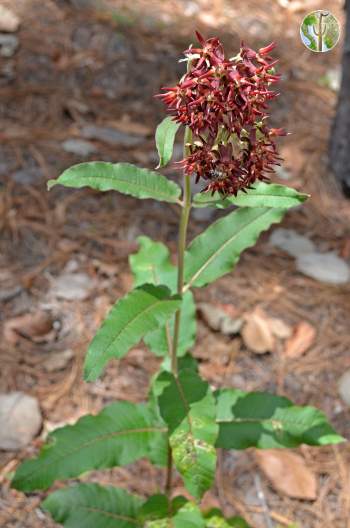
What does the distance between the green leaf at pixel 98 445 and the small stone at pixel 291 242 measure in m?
1.64

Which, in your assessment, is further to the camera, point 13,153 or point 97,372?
point 13,153

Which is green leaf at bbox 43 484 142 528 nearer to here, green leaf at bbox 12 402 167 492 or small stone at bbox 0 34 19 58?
green leaf at bbox 12 402 167 492

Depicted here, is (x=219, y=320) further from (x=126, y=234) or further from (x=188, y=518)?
(x=188, y=518)

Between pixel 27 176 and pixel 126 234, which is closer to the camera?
pixel 126 234

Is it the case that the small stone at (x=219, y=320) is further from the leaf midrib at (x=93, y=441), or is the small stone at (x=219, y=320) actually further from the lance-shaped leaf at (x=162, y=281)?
the leaf midrib at (x=93, y=441)

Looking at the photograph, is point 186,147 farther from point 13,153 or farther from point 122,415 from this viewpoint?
point 13,153

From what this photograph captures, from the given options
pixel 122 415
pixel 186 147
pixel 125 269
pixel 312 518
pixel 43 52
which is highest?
pixel 43 52

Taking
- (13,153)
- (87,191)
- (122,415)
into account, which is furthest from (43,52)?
(122,415)

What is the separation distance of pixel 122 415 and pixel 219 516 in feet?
1.81

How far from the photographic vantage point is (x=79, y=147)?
155 inches

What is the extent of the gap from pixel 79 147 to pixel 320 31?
254 centimetres

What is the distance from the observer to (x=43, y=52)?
4523 mm

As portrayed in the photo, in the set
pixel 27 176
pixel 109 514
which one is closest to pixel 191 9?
pixel 27 176

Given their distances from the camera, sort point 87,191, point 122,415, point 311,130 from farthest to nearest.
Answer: point 311,130, point 87,191, point 122,415
